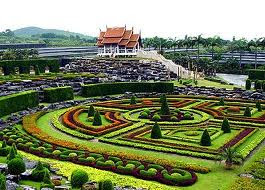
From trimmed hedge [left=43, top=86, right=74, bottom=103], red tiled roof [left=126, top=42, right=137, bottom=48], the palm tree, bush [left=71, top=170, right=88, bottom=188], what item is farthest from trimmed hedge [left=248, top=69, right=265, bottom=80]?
bush [left=71, top=170, right=88, bottom=188]

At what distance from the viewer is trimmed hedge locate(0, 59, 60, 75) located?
6099 centimetres

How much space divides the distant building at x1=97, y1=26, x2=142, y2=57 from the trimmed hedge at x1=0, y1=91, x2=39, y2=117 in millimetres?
38992

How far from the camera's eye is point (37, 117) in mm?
38062

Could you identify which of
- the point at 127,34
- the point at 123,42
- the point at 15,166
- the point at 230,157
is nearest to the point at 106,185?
the point at 15,166

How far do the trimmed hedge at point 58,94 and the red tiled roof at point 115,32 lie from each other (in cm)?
3502

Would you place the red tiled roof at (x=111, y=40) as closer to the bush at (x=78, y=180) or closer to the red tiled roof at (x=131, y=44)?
the red tiled roof at (x=131, y=44)

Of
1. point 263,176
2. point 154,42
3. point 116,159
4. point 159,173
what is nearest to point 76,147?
point 116,159

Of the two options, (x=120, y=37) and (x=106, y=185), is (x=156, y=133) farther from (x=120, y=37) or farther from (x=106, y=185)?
(x=120, y=37)

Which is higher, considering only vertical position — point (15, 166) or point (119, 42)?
point (119, 42)

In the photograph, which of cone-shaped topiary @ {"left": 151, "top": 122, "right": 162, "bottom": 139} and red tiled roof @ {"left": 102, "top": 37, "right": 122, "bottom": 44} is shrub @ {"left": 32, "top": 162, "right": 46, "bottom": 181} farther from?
red tiled roof @ {"left": 102, "top": 37, "right": 122, "bottom": 44}

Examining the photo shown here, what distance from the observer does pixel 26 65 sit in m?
63.3

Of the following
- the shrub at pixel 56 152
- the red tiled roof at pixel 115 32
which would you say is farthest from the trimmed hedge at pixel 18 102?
the red tiled roof at pixel 115 32

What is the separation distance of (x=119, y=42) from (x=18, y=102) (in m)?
42.5

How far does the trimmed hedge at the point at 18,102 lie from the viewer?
38.7 meters
